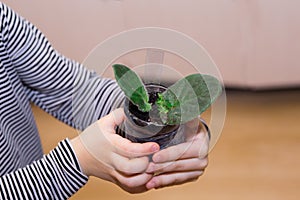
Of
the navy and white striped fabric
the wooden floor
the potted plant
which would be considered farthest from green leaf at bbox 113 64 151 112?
the wooden floor

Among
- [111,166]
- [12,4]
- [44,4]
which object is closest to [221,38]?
[44,4]

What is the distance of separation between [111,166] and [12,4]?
1206 mm

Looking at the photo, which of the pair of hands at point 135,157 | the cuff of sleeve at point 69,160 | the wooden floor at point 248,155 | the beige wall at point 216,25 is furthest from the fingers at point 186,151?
the beige wall at point 216,25

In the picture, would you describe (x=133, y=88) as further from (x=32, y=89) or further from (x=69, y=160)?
(x=32, y=89)

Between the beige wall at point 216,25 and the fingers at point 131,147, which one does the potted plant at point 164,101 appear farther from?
the beige wall at point 216,25

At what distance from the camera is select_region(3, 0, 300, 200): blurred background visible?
1.38 m

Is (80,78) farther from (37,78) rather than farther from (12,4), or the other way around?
(12,4)

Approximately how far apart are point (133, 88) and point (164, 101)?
32 millimetres

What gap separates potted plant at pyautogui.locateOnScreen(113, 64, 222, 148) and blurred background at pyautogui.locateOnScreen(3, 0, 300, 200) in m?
0.92

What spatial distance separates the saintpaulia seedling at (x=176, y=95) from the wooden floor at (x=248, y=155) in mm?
919

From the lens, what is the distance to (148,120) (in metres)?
0.42

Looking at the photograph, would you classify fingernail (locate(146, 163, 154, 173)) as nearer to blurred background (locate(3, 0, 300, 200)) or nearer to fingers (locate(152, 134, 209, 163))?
fingers (locate(152, 134, 209, 163))

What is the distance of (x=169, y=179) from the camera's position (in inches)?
21.4

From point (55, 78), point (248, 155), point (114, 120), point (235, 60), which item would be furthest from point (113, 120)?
point (235, 60)
